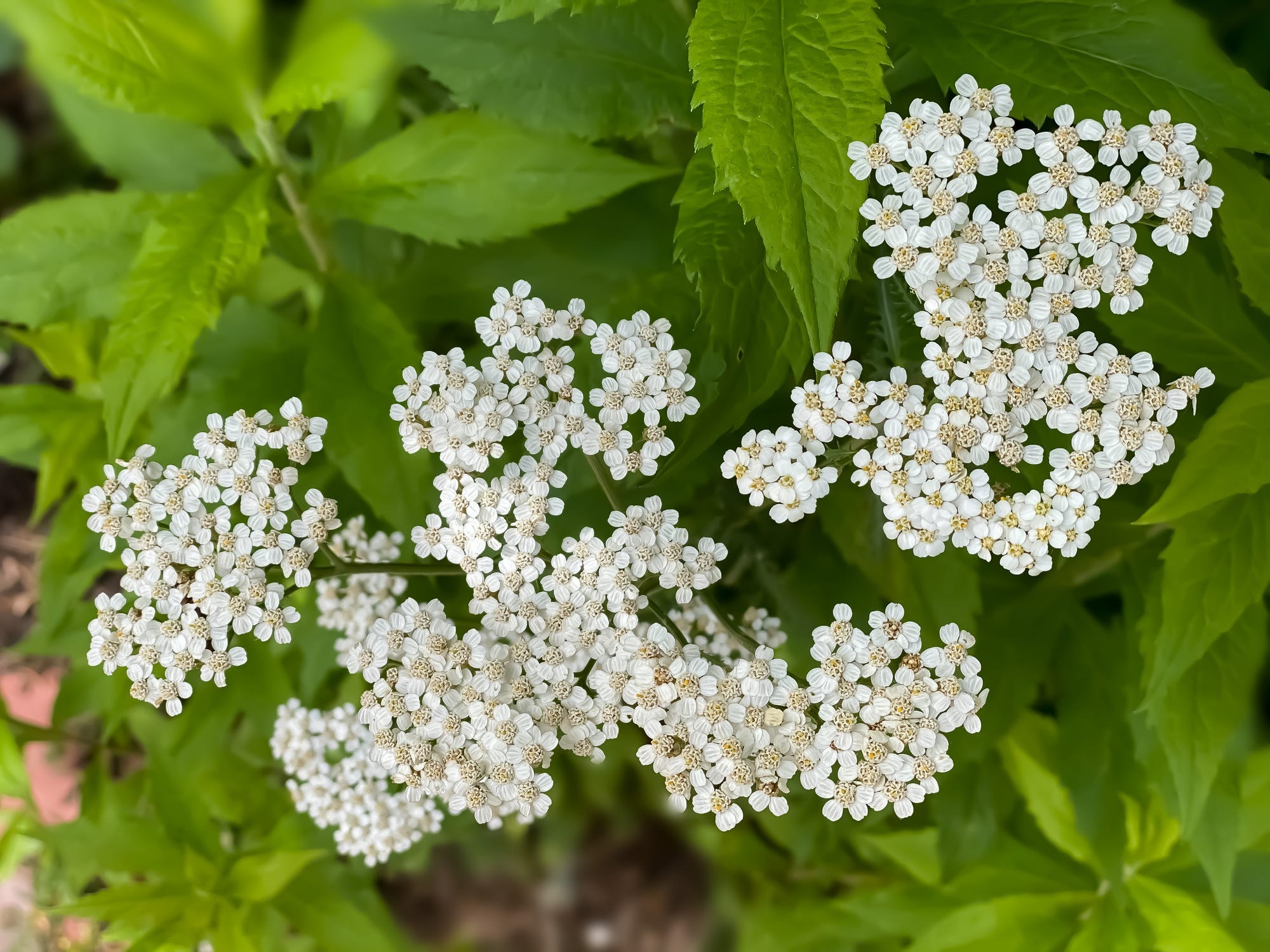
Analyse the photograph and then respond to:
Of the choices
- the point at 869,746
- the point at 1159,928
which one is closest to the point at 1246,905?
the point at 1159,928

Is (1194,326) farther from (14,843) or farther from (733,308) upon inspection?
(14,843)

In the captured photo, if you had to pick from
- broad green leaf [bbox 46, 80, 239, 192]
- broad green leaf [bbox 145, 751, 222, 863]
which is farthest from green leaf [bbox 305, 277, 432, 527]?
broad green leaf [bbox 145, 751, 222, 863]

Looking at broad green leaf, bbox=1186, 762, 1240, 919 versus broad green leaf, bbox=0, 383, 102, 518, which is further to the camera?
broad green leaf, bbox=0, 383, 102, 518

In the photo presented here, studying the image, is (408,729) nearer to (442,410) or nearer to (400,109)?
(442,410)

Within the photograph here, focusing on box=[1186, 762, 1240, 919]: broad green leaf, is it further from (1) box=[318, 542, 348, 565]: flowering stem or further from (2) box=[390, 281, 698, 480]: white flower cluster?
(1) box=[318, 542, 348, 565]: flowering stem

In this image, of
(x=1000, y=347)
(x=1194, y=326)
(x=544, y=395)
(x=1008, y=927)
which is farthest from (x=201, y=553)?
(x=1008, y=927)

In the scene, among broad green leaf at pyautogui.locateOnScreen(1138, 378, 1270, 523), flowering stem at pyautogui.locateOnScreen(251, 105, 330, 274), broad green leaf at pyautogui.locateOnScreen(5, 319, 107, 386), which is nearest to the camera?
broad green leaf at pyautogui.locateOnScreen(1138, 378, 1270, 523)
